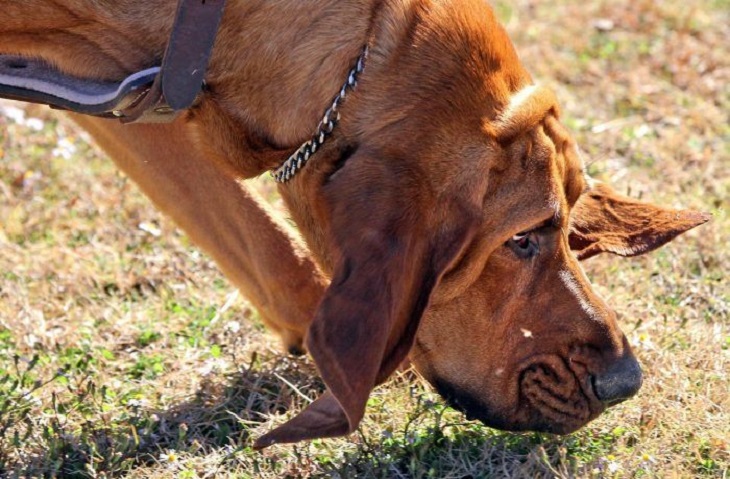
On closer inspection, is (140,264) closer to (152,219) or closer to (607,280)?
(152,219)

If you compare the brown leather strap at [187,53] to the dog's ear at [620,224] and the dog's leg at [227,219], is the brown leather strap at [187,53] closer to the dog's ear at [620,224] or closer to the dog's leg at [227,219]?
the dog's leg at [227,219]

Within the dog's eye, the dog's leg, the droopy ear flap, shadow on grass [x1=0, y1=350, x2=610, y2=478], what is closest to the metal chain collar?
the droopy ear flap

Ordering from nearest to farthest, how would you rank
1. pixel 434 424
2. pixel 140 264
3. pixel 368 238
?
pixel 368 238 < pixel 434 424 < pixel 140 264

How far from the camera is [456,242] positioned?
9.50ft

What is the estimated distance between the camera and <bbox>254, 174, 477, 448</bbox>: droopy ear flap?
8.94 ft

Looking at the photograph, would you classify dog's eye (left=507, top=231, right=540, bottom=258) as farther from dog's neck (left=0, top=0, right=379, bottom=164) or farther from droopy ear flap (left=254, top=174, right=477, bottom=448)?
dog's neck (left=0, top=0, right=379, bottom=164)

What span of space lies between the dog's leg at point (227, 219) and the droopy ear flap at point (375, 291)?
92 centimetres

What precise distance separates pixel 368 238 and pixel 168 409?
4.30ft

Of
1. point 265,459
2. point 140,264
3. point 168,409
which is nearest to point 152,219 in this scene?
point 140,264

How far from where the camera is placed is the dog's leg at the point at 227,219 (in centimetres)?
378

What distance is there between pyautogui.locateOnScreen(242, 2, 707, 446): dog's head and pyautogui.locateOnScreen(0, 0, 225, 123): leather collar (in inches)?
15.8

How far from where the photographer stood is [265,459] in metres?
3.44

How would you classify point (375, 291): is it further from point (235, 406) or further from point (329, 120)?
point (235, 406)

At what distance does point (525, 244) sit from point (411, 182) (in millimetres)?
468
